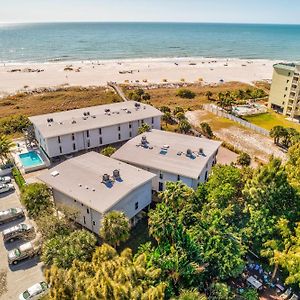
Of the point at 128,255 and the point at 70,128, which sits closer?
the point at 128,255

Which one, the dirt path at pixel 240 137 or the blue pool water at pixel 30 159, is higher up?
the blue pool water at pixel 30 159

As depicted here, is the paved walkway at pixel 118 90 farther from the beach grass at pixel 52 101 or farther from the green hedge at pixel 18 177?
the green hedge at pixel 18 177

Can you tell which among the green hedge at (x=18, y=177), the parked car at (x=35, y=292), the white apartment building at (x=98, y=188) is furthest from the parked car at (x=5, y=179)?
the parked car at (x=35, y=292)

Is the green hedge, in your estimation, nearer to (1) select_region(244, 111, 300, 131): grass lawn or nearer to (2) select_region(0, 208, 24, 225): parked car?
(2) select_region(0, 208, 24, 225): parked car

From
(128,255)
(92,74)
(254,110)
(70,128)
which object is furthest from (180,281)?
(92,74)

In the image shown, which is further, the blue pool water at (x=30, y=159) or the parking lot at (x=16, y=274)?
the blue pool water at (x=30, y=159)

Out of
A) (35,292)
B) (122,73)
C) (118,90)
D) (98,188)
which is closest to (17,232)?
(35,292)

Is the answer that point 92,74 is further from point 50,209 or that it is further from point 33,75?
point 50,209
